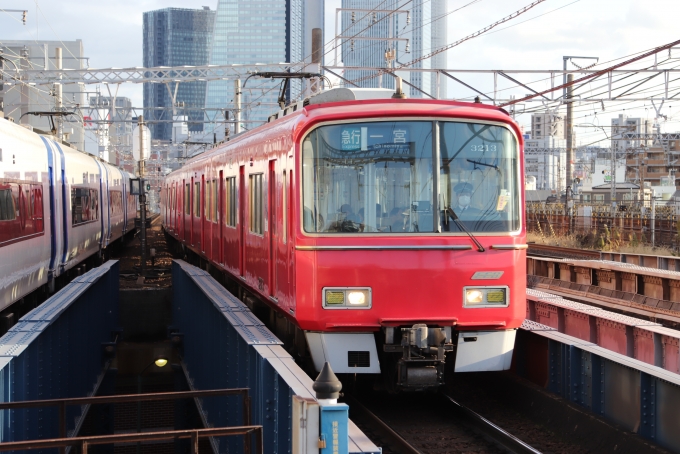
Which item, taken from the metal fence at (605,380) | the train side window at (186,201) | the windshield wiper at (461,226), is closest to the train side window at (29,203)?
the windshield wiper at (461,226)

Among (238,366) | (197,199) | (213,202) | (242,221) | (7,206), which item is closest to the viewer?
(238,366)

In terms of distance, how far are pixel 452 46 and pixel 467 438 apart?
14.0 meters

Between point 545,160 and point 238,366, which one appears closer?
point 238,366

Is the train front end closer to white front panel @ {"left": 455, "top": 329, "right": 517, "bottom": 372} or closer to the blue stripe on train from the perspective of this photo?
white front panel @ {"left": 455, "top": 329, "right": 517, "bottom": 372}

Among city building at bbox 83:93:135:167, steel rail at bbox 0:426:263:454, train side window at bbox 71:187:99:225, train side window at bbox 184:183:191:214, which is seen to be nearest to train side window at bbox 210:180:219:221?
train side window at bbox 71:187:99:225

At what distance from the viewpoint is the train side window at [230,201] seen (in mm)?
13391

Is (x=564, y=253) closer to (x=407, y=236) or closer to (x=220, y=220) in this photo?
(x=220, y=220)

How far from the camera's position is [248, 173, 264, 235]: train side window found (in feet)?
35.1

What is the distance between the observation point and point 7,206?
37.7ft

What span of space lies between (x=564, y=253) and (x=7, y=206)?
18212 mm

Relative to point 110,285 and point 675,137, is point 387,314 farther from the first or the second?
point 675,137

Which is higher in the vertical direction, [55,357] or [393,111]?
[393,111]

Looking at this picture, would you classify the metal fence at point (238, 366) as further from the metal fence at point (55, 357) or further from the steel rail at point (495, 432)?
the steel rail at point (495, 432)

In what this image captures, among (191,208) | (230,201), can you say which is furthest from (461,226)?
(191,208)
